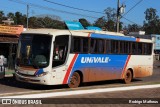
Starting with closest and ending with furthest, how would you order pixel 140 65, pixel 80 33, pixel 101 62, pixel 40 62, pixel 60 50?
pixel 40 62 < pixel 60 50 < pixel 80 33 < pixel 101 62 < pixel 140 65

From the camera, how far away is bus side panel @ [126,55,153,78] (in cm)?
2412

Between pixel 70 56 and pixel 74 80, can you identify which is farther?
pixel 74 80

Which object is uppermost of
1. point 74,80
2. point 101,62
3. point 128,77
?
point 101,62

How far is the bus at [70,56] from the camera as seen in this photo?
17609mm

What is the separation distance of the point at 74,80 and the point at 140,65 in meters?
7.14

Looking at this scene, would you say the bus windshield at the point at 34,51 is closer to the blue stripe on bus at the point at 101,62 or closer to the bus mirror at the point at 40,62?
the bus mirror at the point at 40,62

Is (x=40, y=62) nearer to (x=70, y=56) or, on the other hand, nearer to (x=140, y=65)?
(x=70, y=56)

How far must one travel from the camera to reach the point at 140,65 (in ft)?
81.9

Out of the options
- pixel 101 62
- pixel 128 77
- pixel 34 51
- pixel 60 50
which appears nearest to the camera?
pixel 34 51

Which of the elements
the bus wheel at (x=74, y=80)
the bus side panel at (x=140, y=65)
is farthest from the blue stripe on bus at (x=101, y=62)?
the bus side panel at (x=140, y=65)

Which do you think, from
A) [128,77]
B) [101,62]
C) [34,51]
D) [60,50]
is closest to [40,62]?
[34,51]

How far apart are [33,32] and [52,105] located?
282 inches

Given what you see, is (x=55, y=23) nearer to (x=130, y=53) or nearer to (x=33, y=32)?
(x=130, y=53)

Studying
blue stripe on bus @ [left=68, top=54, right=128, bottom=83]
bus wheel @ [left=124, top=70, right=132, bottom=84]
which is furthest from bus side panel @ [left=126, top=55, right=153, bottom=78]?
blue stripe on bus @ [left=68, top=54, right=128, bottom=83]
